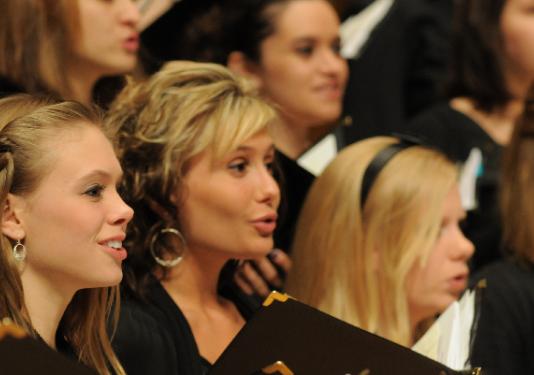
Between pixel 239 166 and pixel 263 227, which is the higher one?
pixel 239 166

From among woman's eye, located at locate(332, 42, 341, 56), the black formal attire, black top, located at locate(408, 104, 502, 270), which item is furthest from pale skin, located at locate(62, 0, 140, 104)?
black top, located at locate(408, 104, 502, 270)

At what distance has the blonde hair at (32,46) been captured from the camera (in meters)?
3.09

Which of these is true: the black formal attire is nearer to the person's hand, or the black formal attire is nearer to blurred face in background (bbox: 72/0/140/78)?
the person's hand

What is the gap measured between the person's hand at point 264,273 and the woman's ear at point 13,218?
977mm

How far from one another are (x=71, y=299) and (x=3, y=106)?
39 cm

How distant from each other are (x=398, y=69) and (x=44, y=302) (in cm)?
243

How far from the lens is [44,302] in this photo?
2.29 meters

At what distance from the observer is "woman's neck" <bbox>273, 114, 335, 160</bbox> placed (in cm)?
375

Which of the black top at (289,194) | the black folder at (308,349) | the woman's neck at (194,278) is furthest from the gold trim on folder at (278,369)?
the black top at (289,194)

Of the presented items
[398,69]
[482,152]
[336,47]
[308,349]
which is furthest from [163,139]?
[398,69]

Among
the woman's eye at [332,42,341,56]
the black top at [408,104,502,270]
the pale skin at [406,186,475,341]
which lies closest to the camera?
the pale skin at [406,186,475,341]

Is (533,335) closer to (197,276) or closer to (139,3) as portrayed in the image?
(197,276)

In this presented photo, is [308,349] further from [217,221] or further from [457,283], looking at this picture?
[457,283]

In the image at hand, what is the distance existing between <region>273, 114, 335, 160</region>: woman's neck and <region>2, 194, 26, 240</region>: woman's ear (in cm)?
151
